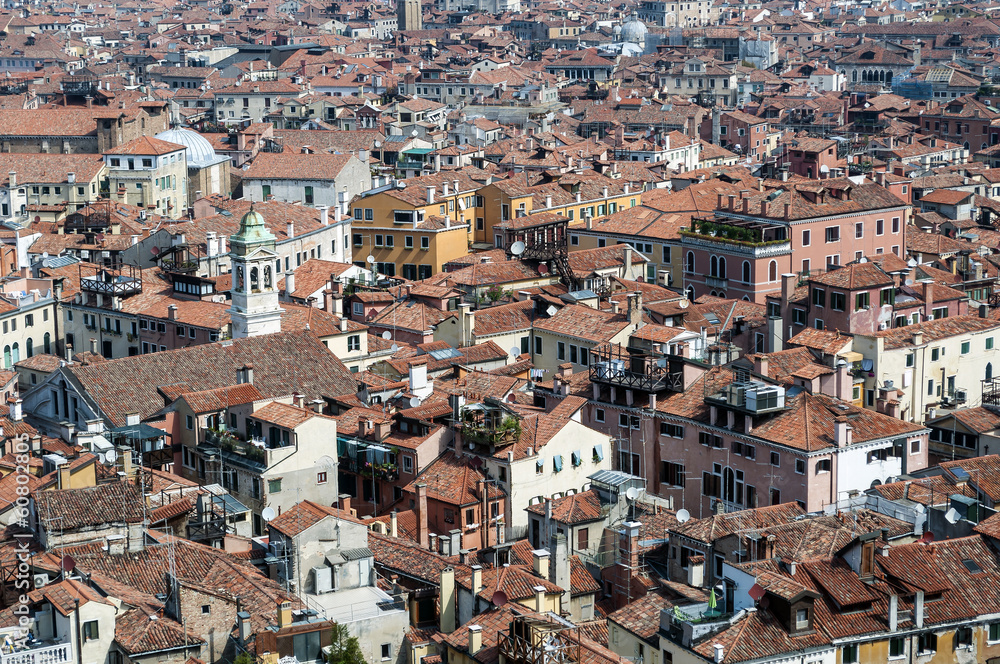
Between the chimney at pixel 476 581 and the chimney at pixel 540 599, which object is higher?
the chimney at pixel 476 581

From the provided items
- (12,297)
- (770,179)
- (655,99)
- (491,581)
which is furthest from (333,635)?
(655,99)

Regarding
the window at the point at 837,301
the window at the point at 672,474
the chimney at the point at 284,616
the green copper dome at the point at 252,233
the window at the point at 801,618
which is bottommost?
the window at the point at 672,474

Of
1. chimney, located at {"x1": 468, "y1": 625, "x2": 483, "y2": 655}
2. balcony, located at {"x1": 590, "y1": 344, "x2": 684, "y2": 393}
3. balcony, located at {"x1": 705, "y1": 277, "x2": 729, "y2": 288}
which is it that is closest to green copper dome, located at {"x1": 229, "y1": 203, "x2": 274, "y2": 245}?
balcony, located at {"x1": 590, "y1": 344, "x2": 684, "y2": 393}

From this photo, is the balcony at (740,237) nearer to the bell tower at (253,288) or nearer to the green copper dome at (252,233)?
the green copper dome at (252,233)

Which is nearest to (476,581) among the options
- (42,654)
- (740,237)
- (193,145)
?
(42,654)

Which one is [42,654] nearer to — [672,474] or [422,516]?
[422,516]

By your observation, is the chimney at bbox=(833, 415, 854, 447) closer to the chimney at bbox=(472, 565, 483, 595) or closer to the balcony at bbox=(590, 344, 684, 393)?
the balcony at bbox=(590, 344, 684, 393)

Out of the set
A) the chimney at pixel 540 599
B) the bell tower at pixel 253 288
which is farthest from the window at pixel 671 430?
the bell tower at pixel 253 288
